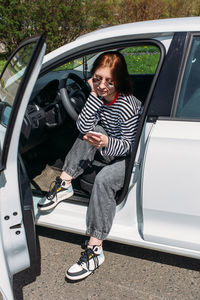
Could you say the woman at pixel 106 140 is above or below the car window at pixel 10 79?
below

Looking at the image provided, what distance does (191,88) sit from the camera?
1614 millimetres

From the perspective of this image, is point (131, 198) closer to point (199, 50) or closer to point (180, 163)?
point (180, 163)

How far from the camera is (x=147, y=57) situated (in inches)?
219

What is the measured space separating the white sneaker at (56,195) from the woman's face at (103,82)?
652 millimetres

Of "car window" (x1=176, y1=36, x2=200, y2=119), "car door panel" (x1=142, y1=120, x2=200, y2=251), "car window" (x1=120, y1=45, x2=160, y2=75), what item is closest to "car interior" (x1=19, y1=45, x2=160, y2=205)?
"car window" (x1=176, y1=36, x2=200, y2=119)

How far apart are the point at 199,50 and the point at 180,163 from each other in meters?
0.61

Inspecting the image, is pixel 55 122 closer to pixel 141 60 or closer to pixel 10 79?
pixel 10 79

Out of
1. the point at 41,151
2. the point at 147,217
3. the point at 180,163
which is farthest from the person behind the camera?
the point at 41,151

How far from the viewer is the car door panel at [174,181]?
1518mm

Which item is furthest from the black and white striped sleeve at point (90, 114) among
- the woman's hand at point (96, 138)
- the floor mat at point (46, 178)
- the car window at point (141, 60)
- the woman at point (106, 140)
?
the car window at point (141, 60)

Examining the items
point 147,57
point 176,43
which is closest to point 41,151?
point 176,43

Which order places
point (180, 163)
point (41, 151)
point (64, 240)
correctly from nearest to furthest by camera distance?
point (180, 163)
point (64, 240)
point (41, 151)

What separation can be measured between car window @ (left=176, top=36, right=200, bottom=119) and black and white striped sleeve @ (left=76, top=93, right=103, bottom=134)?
1.69ft

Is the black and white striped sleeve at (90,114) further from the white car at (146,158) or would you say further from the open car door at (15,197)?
the open car door at (15,197)
